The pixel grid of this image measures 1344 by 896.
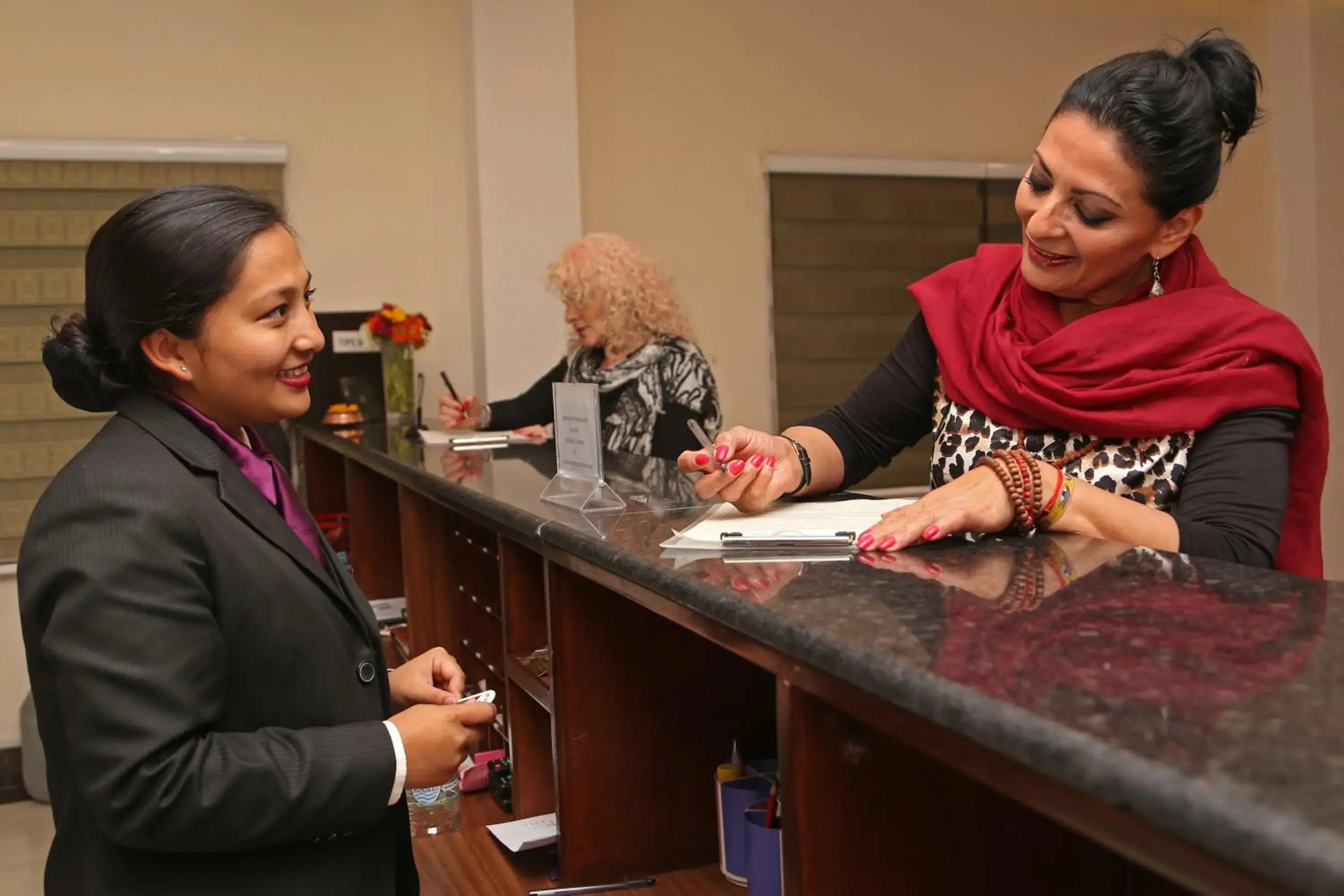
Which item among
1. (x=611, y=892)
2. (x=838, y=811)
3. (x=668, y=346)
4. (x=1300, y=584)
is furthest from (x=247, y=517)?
(x=668, y=346)

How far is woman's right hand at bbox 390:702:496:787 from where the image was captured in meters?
1.27

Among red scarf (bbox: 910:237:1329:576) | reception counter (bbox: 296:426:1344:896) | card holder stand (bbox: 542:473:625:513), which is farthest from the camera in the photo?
card holder stand (bbox: 542:473:625:513)

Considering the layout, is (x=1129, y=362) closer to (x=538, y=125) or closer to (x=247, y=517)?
(x=247, y=517)

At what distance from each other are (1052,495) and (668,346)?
2823mm

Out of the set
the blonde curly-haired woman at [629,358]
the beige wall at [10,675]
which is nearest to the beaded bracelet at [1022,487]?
the blonde curly-haired woman at [629,358]

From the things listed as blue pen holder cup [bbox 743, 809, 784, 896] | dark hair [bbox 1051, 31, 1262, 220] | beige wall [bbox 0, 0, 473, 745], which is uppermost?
beige wall [bbox 0, 0, 473, 745]

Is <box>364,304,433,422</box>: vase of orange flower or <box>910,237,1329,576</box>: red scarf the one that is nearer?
<box>910,237,1329,576</box>: red scarf

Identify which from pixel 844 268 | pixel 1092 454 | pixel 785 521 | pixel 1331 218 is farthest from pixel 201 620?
pixel 1331 218

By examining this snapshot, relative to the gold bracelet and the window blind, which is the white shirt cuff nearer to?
the gold bracelet

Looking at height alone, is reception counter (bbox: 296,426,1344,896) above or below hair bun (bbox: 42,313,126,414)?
below

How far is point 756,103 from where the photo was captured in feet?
18.6

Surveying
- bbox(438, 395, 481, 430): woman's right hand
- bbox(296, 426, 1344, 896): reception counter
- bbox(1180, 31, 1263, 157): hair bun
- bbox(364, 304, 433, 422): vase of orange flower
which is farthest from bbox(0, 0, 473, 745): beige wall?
bbox(1180, 31, 1263, 157): hair bun

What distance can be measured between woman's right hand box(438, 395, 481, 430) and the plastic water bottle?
82.6 inches

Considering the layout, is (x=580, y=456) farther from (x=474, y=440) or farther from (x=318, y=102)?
(x=318, y=102)
